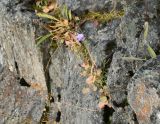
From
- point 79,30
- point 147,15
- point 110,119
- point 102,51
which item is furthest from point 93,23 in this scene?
point 110,119

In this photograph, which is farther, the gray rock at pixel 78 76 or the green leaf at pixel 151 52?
the gray rock at pixel 78 76

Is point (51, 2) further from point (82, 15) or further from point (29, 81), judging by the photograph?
point (29, 81)

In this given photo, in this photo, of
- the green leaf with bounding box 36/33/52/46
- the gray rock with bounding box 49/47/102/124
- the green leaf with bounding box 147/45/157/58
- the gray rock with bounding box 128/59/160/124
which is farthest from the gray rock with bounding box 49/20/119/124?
the gray rock with bounding box 128/59/160/124

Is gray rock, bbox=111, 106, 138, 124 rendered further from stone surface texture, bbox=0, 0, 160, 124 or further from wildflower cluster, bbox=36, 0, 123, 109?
wildflower cluster, bbox=36, 0, 123, 109

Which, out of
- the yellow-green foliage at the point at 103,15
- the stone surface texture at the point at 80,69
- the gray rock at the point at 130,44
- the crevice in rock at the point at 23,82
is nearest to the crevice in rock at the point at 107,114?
the stone surface texture at the point at 80,69

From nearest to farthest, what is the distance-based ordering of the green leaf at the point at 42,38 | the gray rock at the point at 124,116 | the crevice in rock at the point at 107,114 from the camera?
the gray rock at the point at 124,116, the crevice in rock at the point at 107,114, the green leaf at the point at 42,38

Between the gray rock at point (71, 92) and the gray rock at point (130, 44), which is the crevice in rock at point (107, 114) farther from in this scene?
the gray rock at point (130, 44)
